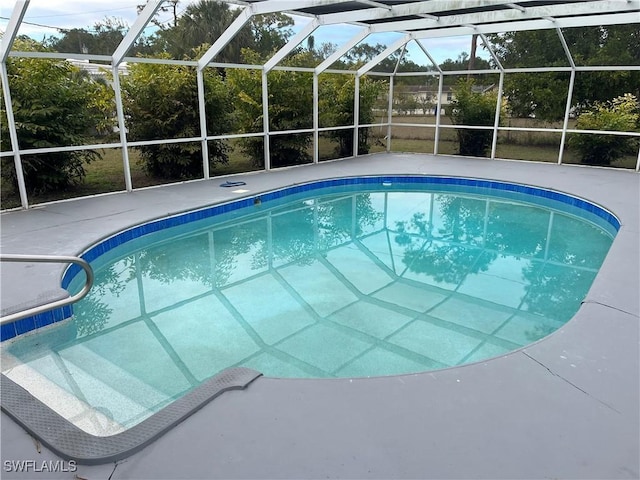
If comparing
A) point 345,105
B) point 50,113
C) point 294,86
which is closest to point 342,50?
point 294,86

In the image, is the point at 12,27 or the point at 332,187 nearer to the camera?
the point at 12,27

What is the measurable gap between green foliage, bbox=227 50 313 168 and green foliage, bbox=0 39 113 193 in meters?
2.96

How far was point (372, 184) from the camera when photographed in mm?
9992

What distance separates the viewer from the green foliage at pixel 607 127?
1084cm

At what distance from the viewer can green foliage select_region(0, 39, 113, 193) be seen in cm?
716

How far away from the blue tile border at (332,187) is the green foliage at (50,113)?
256 centimetres

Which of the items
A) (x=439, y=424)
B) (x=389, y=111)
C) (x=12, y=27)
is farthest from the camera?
(x=389, y=111)

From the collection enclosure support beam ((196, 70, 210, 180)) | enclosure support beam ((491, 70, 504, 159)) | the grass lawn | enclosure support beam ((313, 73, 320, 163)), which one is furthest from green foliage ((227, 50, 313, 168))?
enclosure support beam ((491, 70, 504, 159))

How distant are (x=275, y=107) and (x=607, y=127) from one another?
780cm

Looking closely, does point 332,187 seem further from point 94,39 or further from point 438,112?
point 94,39

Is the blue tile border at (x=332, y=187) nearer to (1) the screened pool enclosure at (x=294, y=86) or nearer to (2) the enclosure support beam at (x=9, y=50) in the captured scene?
(1) the screened pool enclosure at (x=294, y=86)

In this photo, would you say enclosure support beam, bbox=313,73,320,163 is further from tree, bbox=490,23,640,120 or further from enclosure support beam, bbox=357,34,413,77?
tree, bbox=490,23,640,120

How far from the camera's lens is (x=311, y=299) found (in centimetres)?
479

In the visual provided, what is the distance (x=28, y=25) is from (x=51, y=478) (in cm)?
664
